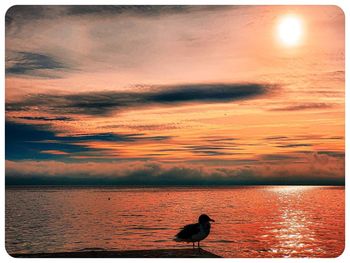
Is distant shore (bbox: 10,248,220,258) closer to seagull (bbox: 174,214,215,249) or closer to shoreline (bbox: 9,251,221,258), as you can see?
shoreline (bbox: 9,251,221,258)

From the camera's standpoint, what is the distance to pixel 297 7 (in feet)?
45.9

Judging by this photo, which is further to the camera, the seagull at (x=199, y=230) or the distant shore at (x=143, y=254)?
the seagull at (x=199, y=230)

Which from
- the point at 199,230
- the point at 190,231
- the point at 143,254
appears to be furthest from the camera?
the point at 190,231

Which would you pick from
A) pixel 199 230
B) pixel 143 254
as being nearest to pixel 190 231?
pixel 199 230

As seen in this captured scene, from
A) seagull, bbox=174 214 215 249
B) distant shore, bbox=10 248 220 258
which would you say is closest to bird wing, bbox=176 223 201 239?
seagull, bbox=174 214 215 249

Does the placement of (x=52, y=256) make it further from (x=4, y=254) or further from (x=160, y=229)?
(x=160, y=229)

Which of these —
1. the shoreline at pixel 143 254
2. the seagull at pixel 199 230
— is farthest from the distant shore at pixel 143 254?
the seagull at pixel 199 230

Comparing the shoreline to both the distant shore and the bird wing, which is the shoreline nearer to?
the distant shore

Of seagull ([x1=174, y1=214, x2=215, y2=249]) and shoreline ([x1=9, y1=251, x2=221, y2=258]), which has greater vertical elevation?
seagull ([x1=174, y1=214, x2=215, y2=249])

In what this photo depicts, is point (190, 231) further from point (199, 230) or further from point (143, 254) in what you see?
point (143, 254)

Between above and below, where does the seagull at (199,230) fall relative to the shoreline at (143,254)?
above

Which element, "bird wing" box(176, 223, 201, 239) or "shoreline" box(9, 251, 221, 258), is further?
"bird wing" box(176, 223, 201, 239)

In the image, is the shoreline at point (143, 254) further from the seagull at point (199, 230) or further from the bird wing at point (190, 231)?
the bird wing at point (190, 231)
